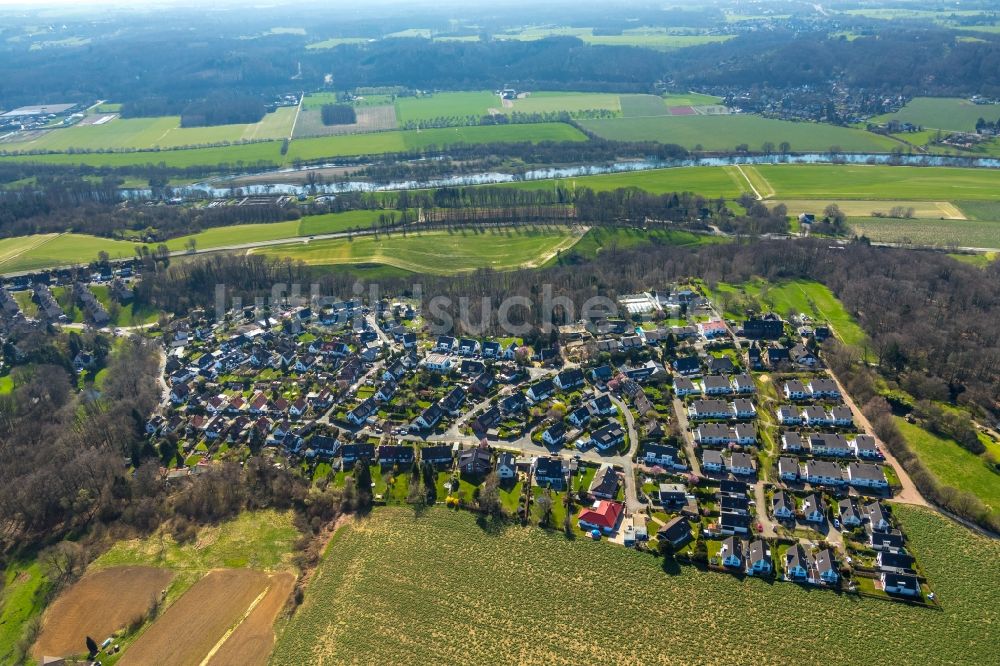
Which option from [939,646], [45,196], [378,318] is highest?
[45,196]

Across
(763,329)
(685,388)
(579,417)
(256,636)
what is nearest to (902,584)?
(685,388)

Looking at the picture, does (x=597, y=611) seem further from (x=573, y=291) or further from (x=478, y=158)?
(x=478, y=158)

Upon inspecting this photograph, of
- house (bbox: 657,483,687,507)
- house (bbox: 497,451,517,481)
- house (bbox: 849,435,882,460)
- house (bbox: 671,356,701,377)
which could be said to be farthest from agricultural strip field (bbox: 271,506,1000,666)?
house (bbox: 671,356,701,377)

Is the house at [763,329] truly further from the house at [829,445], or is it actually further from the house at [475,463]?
the house at [475,463]

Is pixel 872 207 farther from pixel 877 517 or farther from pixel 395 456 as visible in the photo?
pixel 395 456

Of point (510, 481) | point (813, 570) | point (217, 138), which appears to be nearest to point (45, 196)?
point (217, 138)
